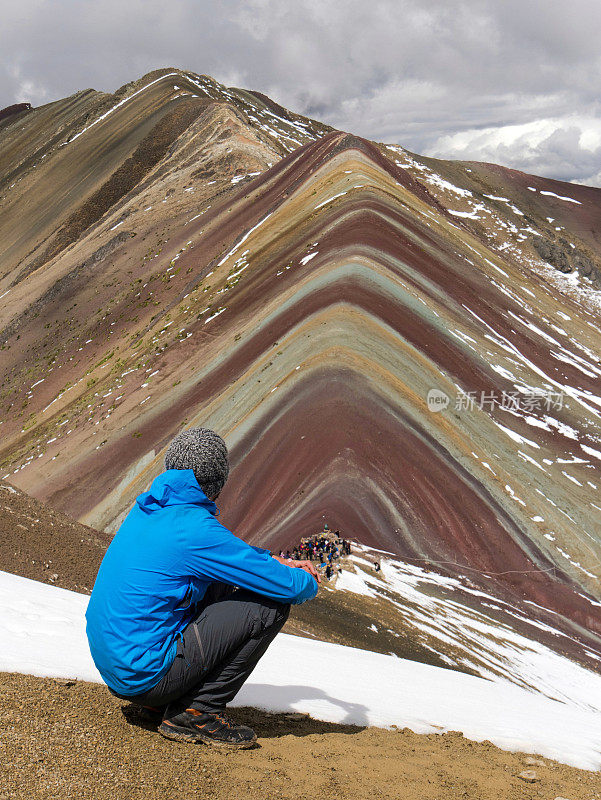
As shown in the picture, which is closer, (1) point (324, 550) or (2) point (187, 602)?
(2) point (187, 602)

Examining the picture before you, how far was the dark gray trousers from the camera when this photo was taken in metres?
4.08

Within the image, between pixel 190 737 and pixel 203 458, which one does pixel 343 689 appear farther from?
pixel 203 458

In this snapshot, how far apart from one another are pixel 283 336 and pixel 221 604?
83.2 feet

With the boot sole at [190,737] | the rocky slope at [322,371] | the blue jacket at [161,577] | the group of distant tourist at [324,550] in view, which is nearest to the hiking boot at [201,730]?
the boot sole at [190,737]

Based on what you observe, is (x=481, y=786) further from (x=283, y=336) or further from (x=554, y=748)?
(x=283, y=336)

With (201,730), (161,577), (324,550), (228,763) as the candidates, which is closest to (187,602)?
(161,577)

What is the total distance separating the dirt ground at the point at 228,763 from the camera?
3490 millimetres

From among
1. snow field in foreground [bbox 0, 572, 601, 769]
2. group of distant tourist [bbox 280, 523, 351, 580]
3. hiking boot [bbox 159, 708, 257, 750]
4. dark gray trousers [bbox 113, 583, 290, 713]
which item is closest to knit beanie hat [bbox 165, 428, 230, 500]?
dark gray trousers [bbox 113, 583, 290, 713]

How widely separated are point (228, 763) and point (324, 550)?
1379cm

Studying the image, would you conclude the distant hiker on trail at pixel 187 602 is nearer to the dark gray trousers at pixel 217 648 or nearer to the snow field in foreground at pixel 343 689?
the dark gray trousers at pixel 217 648

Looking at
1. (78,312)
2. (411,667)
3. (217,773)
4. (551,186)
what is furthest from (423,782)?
(551,186)

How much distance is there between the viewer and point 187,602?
13.4 ft

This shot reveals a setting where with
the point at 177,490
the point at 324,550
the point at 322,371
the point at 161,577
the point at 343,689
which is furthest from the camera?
the point at 322,371

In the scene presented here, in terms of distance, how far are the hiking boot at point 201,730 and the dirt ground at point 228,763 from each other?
0.05 metres
